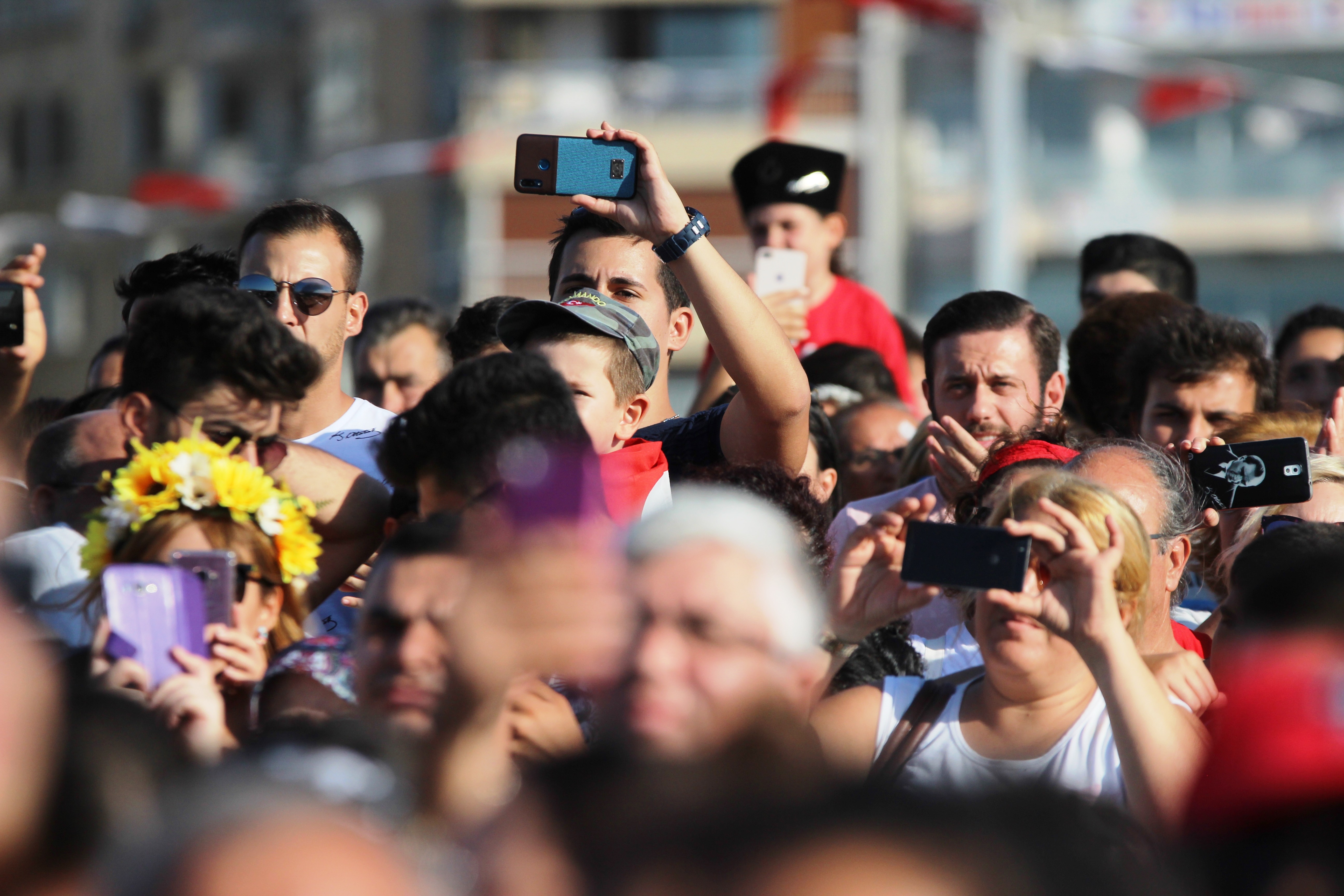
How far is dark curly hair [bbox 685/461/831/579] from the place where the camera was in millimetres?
3193

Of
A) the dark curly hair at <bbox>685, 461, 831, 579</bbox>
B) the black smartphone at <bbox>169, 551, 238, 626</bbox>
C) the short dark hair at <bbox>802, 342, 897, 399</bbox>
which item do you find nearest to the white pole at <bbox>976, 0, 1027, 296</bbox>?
the short dark hair at <bbox>802, 342, 897, 399</bbox>

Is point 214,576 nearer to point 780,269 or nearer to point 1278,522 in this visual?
point 1278,522

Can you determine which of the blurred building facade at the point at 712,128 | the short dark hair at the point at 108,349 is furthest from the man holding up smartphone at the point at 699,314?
the blurred building facade at the point at 712,128

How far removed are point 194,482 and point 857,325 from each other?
11.5 ft

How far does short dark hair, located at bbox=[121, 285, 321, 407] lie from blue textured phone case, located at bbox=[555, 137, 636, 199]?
68 cm

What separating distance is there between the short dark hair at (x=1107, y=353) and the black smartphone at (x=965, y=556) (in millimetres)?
2397

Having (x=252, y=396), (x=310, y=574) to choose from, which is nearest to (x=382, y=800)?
(x=310, y=574)

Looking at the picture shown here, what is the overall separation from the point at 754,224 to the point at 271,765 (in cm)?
439

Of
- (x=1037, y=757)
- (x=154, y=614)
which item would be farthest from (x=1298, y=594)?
(x=154, y=614)

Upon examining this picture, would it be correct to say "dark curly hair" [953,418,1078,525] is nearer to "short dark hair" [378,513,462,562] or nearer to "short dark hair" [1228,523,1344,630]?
"short dark hair" [378,513,462,562]

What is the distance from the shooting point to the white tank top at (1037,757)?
272 cm

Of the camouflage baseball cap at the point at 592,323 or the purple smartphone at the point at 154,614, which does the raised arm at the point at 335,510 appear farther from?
the purple smartphone at the point at 154,614

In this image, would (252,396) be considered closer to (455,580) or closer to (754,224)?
(455,580)

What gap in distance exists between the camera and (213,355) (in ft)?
10.1
